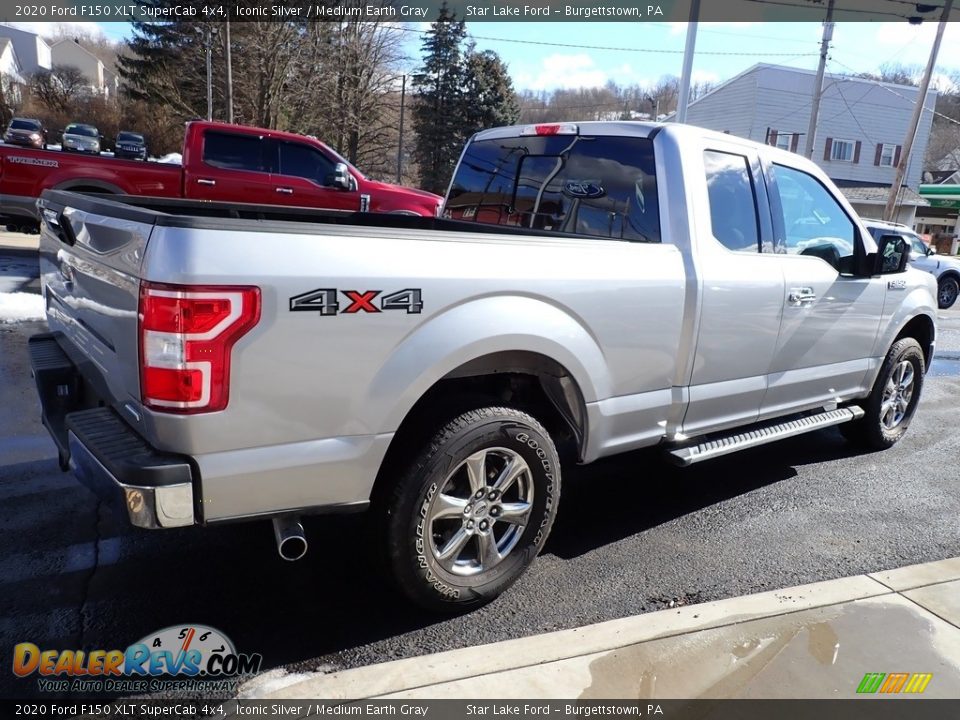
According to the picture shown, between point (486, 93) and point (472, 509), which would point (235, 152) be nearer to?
point (472, 509)

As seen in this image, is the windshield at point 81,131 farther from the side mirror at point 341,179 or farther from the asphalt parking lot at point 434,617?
the asphalt parking lot at point 434,617

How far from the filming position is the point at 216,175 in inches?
413

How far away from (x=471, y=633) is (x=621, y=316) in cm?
149

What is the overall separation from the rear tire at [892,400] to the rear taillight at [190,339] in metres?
4.65

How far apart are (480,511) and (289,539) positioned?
83cm

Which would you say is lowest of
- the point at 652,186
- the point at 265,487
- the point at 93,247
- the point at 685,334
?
the point at 265,487

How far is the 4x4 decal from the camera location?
2.30 metres

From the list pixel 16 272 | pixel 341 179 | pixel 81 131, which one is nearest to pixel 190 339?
pixel 341 179

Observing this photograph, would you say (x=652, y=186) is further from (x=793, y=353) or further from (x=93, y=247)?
(x=93, y=247)

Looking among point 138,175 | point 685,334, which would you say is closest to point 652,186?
point 685,334

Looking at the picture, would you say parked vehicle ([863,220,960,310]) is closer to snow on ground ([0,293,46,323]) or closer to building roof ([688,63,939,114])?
snow on ground ([0,293,46,323])

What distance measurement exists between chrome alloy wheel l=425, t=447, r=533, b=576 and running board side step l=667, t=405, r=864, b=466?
3.34 feet

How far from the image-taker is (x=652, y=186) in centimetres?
365

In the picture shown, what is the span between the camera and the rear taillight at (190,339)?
214cm
